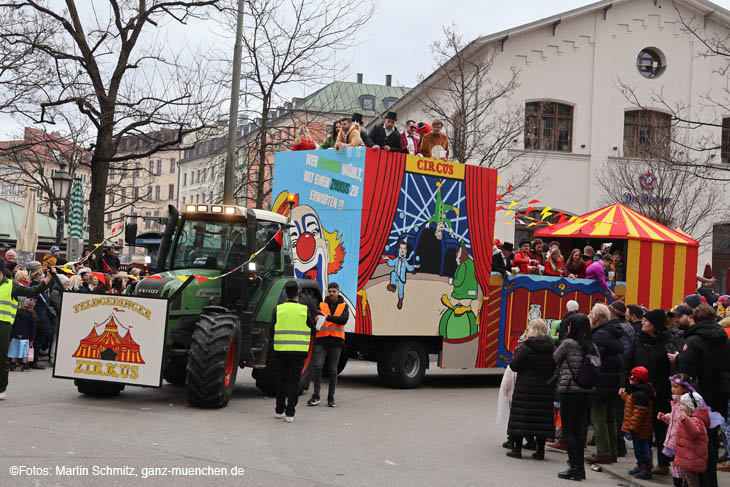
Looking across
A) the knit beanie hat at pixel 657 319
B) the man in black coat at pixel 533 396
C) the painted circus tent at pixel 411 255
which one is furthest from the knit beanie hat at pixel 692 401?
the painted circus tent at pixel 411 255

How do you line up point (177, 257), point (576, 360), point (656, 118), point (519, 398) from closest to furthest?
point (576, 360) → point (519, 398) → point (177, 257) → point (656, 118)

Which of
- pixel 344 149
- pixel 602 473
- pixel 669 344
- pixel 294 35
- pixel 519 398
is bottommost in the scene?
pixel 602 473

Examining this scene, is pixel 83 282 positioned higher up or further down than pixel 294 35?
further down

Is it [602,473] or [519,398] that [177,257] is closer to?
[519,398]

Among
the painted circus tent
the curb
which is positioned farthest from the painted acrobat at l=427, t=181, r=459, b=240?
the curb

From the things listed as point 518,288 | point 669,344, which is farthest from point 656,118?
point 669,344

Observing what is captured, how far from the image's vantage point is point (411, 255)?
16.6 metres

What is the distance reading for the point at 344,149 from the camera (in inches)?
640

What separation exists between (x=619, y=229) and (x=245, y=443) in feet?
41.4

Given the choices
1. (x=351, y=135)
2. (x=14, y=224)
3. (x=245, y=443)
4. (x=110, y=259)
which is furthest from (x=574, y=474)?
(x=14, y=224)

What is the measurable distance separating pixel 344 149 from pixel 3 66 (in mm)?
9985

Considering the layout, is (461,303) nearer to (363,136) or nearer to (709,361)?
(363,136)

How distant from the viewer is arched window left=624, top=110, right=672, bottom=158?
99.6 feet

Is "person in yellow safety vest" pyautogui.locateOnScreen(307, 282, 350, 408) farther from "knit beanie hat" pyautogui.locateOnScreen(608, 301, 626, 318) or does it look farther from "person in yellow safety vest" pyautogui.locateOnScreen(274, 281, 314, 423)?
"knit beanie hat" pyautogui.locateOnScreen(608, 301, 626, 318)
